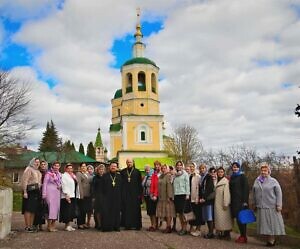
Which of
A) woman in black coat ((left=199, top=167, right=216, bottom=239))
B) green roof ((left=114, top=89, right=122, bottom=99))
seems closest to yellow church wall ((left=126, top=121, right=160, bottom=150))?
green roof ((left=114, top=89, right=122, bottom=99))

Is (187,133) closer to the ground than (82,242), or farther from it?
farther from it

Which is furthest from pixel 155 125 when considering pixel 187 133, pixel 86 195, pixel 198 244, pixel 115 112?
pixel 198 244

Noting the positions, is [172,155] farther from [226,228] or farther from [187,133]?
[226,228]

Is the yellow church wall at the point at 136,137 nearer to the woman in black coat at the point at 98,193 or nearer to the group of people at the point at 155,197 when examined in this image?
the group of people at the point at 155,197

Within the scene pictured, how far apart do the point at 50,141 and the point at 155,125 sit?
1820cm

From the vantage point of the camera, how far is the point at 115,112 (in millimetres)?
64500

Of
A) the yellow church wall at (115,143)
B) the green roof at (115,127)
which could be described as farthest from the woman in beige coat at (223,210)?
the green roof at (115,127)

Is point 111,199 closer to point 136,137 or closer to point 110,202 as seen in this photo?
point 110,202

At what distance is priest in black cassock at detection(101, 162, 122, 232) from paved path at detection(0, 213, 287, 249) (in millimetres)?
477

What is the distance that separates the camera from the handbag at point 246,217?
9.50 metres

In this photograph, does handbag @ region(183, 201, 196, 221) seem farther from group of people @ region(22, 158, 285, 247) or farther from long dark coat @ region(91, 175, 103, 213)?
long dark coat @ region(91, 175, 103, 213)

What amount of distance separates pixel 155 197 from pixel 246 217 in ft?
8.96

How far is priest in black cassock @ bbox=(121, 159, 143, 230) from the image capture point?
1148 cm

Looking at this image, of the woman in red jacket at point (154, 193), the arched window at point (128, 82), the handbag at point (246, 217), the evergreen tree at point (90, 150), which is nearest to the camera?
the handbag at point (246, 217)
